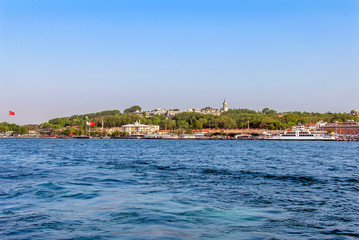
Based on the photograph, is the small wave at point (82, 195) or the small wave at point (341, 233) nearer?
the small wave at point (341, 233)

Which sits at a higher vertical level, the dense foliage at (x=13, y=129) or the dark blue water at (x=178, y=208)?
the dense foliage at (x=13, y=129)

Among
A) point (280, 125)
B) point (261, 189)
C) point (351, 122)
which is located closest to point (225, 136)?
point (280, 125)

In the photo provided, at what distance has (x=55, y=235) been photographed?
7570 mm

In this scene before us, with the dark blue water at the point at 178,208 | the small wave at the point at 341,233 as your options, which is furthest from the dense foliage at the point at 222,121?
the small wave at the point at 341,233

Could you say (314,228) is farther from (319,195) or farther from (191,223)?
(319,195)

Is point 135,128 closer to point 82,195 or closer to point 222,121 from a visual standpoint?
point 222,121

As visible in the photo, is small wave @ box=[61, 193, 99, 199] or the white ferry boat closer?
small wave @ box=[61, 193, 99, 199]

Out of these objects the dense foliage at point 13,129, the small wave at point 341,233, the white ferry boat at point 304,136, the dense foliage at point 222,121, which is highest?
the dense foliage at point 222,121

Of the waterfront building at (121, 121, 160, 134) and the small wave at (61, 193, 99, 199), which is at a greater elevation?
the waterfront building at (121, 121, 160, 134)

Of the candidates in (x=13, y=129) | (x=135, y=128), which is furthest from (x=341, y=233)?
(x=13, y=129)

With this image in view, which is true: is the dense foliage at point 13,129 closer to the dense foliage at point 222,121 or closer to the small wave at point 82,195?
the dense foliage at point 222,121

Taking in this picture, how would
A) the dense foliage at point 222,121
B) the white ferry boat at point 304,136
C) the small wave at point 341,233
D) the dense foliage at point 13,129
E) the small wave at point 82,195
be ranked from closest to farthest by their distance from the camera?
1. the small wave at point 341,233
2. the small wave at point 82,195
3. the white ferry boat at point 304,136
4. the dense foliage at point 222,121
5. the dense foliage at point 13,129

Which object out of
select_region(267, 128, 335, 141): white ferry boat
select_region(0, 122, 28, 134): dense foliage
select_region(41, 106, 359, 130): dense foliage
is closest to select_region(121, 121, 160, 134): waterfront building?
select_region(41, 106, 359, 130): dense foliage

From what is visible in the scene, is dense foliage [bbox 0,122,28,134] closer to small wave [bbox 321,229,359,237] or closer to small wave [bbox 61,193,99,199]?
small wave [bbox 61,193,99,199]
